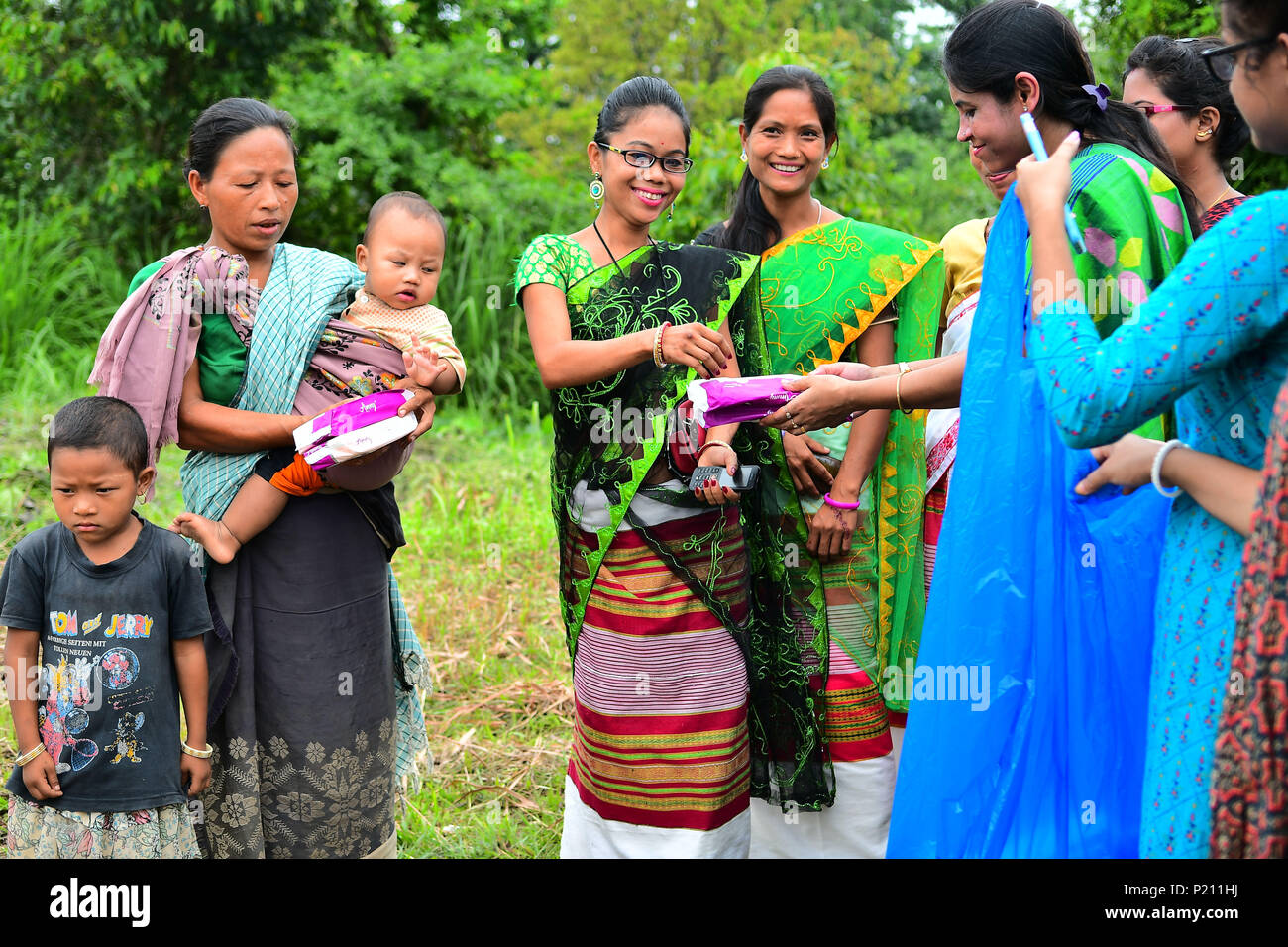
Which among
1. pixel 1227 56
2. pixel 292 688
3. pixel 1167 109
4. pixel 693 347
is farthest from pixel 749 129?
pixel 292 688

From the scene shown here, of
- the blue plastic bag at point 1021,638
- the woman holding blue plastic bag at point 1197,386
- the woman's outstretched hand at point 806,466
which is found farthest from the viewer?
the woman's outstretched hand at point 806,466

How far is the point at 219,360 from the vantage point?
8.73 feet

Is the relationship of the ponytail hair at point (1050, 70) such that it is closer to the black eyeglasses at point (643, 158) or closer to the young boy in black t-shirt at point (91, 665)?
the black eyeglasses at point (643, 158)

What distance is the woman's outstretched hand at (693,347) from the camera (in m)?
2.62

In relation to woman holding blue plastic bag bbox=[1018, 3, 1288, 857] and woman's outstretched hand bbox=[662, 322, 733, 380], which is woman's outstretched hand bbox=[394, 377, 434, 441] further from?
woman holding blue plastic bag bbox=[1018, 3, 1288, 857]

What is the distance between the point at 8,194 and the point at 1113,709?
9.85m

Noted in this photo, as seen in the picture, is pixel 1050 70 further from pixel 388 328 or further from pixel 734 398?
pixel 388 328

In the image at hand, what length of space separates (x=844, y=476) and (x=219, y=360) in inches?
63.3

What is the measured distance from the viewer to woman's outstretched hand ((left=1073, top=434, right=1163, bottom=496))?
1856 millimetres

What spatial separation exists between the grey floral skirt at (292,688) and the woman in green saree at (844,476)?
115 cm

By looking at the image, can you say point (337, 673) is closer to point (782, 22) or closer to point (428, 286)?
point (428, 286)

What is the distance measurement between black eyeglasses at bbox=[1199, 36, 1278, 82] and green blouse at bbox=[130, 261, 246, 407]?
2028 millimetres

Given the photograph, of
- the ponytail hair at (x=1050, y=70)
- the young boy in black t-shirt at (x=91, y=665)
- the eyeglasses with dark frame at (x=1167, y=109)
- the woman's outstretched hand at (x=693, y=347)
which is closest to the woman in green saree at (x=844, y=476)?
the woman's outstretched hand at (x=693, y=347)

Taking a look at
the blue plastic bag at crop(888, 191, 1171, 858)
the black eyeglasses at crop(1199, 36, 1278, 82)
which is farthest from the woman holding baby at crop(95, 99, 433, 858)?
the black eyeglasses at crop(1199, 36, 1278, 82)
